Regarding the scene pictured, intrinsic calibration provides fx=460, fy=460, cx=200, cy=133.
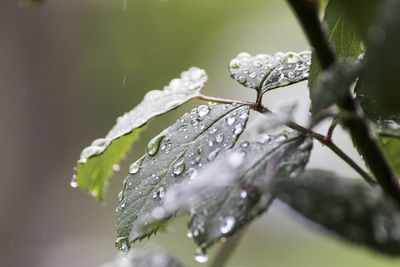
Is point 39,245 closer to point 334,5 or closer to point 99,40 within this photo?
point 99,40

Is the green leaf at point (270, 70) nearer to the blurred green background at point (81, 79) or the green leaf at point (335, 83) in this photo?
the green leaf at point (335, 83)

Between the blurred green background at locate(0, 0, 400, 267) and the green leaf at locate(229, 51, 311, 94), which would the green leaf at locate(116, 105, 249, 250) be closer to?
the green leaf at locate(229, 51, 311, 94)

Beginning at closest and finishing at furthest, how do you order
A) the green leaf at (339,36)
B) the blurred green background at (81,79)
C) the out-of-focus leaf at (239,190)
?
the out-of-focus leaf at (239,190)
the green leaf at (339,36)
the blurred green background at (81,79)

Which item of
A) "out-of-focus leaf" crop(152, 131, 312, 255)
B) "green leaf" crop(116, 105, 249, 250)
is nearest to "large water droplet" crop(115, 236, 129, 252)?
"green leaf" crop(116, 105, 249, 250)

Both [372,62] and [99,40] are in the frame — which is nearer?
[372,62]

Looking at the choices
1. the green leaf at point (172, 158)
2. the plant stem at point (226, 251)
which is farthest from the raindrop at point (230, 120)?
the plant stem at point (226, 251)

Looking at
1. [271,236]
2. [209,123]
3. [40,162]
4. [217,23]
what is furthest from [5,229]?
[209,123]

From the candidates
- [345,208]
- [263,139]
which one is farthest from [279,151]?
[345,208]
